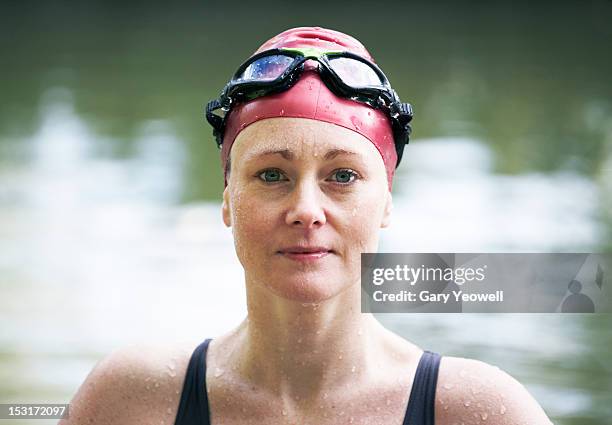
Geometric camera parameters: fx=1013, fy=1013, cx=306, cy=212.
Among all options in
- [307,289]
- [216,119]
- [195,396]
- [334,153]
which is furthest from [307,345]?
[216,119]

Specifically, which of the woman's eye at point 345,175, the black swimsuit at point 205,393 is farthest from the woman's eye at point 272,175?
the black swimsuit at point 205,393

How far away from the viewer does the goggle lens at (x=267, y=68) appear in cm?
205

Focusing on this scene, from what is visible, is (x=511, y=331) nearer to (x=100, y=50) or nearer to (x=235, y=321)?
(x=235, y=321)

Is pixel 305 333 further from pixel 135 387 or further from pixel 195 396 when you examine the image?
pixel 135 387

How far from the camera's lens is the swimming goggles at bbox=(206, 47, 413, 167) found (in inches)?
80.0

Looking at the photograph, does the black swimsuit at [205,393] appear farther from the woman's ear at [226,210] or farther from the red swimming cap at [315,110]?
the red swimming cap at [315,110]

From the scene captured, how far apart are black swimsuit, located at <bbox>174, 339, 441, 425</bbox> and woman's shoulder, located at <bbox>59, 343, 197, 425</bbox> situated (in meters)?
0.02

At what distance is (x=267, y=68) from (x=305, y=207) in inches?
13.5

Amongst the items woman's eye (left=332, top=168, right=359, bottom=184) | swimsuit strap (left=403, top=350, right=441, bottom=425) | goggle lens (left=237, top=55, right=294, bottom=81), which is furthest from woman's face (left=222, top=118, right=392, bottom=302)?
swimsuit strap (left=403, top=350, right=441, bottom=425)

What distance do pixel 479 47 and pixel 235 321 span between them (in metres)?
4.83

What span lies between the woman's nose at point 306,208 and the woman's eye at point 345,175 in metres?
0.05

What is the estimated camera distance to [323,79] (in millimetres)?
2041

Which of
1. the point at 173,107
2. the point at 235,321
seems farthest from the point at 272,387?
the point at 173,107

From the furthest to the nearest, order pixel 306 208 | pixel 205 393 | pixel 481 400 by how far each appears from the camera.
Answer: pixel 205 393
pixel 481 400
pixel 306 208
